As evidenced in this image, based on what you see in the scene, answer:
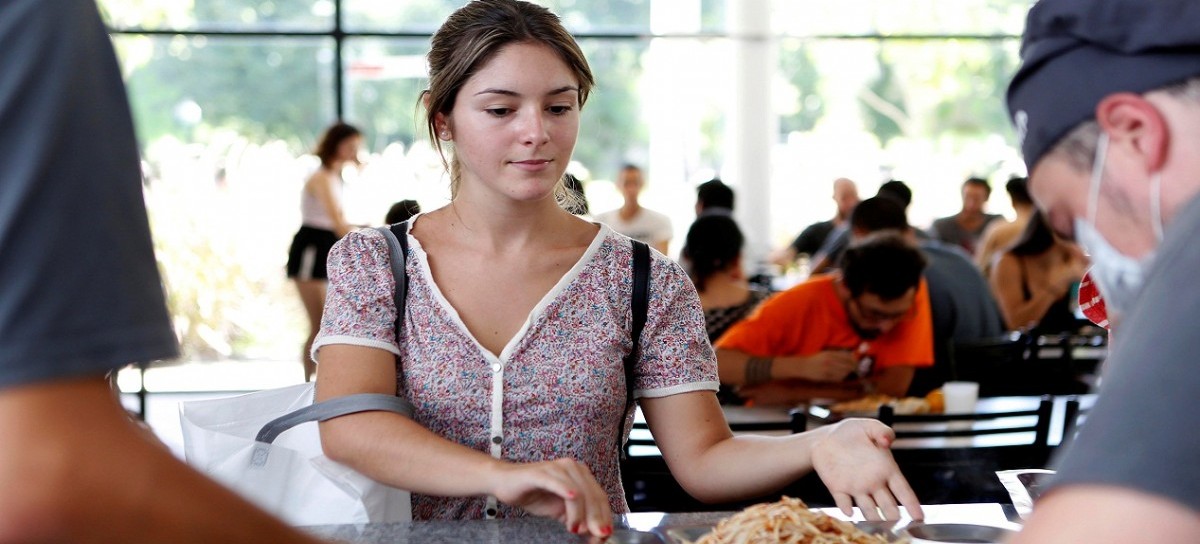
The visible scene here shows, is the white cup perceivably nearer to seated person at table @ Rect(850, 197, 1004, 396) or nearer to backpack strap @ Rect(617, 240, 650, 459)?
seated person at table @ Rect(850, 197, 1004, 396)

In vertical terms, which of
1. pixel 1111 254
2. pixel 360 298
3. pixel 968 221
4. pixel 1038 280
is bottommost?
pixel 968 221

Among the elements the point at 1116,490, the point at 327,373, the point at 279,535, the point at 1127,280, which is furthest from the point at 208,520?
the point at 327,373

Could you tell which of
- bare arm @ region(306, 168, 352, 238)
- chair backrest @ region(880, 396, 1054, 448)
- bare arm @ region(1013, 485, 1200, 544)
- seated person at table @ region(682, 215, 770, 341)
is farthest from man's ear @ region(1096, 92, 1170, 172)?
bare arm @ region(306, 168, 352, 238)

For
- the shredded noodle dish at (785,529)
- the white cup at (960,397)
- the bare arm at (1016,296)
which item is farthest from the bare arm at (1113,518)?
the bare arm at (1016,296)

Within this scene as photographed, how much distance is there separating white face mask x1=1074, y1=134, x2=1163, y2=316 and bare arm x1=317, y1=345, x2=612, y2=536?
739 millimetres

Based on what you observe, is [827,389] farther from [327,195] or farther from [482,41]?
[327,195]

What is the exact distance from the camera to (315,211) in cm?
767

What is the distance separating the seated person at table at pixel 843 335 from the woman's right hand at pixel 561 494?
2.34 metres

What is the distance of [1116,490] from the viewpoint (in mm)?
730

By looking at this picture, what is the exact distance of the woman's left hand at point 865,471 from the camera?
1.68 meters

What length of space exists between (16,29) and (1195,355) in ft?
2.21

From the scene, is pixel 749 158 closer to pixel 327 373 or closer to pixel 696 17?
pixel 696 17

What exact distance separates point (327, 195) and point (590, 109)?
2.50m

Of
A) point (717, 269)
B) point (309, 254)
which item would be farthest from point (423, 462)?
point (309, 254)
